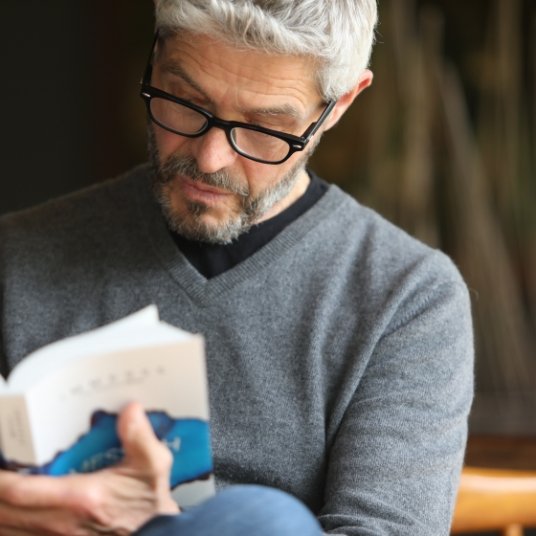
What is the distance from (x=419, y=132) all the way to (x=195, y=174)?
1.95 metres

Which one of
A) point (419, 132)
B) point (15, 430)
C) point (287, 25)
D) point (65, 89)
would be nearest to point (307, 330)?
point (287, 25)

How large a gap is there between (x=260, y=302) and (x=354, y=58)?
0.36 meters

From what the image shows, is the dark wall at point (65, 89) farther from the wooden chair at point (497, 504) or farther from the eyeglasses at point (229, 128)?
the wooden chair at point (497, 504)

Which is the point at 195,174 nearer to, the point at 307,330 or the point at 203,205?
the point at 203,205

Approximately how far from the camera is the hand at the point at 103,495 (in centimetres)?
95

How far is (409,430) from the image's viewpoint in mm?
1264

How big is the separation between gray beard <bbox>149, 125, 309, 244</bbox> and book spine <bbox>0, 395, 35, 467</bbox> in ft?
1.49

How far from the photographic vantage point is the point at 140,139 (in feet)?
11.9

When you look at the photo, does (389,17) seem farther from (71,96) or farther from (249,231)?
(249,231)

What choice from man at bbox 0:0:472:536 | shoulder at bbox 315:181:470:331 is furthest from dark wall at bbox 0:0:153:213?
shoulder at bbox 315:181:470:331

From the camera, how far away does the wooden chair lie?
138 centimetres

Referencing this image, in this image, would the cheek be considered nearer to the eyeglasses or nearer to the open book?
the eyeglasses

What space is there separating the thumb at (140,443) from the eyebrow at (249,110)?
0.44m

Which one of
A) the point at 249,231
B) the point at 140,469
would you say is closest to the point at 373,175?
the point at 249,231
